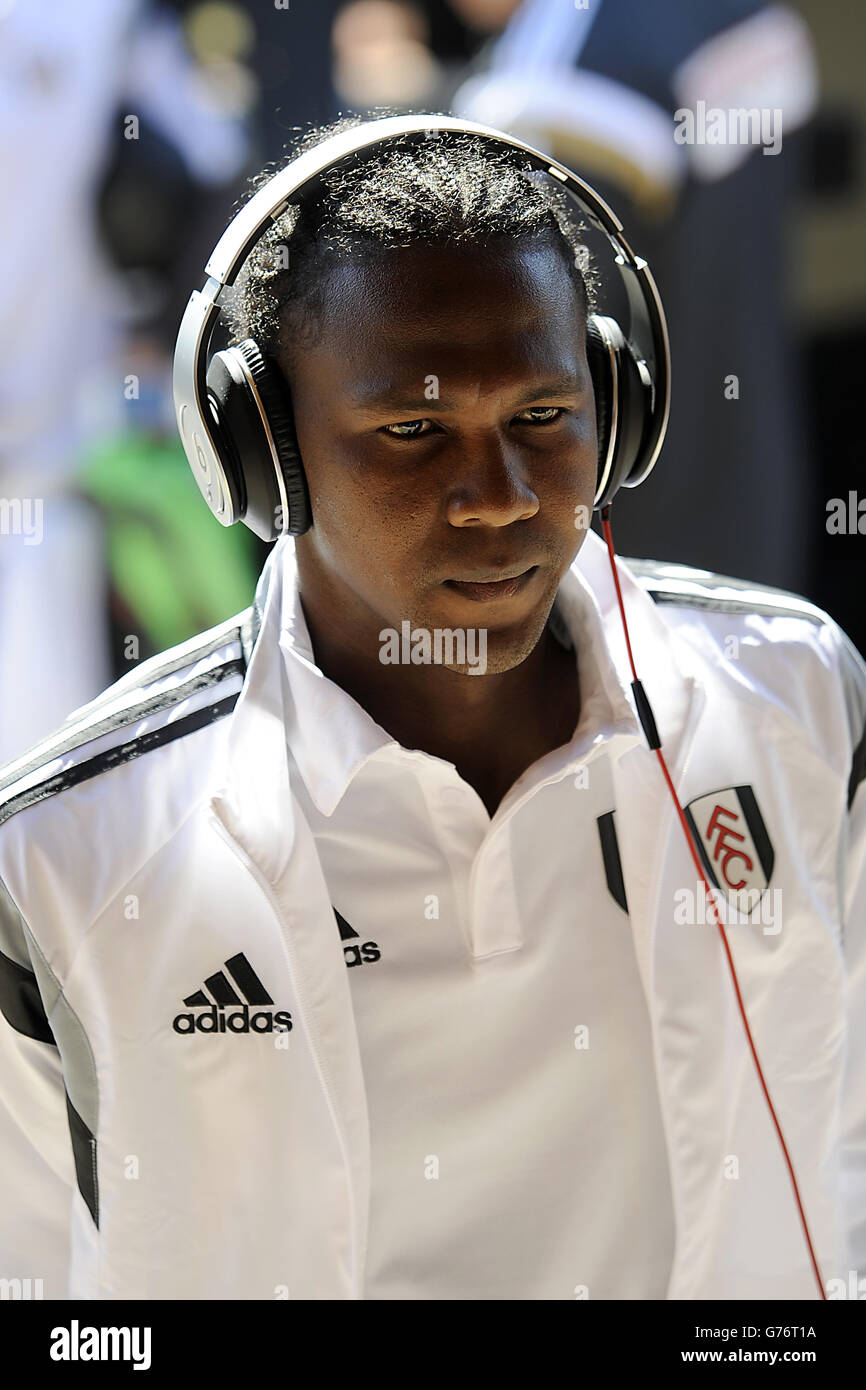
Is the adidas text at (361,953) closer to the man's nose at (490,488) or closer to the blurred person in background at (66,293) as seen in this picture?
the man's nose at (490,488)

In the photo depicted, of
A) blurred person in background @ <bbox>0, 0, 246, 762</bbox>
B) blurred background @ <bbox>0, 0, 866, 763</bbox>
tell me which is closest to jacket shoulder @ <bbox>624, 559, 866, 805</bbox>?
blurred background @ <bbox>0, 0, 866, 763</bbox>

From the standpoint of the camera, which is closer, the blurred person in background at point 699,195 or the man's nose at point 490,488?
the man's nose at point 490,488

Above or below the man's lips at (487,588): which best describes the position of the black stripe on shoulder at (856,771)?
below

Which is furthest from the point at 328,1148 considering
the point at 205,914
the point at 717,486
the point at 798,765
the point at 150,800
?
the point at 717,486

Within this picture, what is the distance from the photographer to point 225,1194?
109cm

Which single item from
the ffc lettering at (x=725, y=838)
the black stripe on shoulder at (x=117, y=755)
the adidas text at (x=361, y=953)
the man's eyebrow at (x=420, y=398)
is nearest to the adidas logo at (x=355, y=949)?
the adidas text at (x=361, y=953)

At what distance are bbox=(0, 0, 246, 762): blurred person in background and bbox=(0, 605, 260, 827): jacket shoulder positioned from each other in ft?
3.71

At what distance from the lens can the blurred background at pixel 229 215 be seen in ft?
7.34

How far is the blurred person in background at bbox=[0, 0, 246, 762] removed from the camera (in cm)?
228

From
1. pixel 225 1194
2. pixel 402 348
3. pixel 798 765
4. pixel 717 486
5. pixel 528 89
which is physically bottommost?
pixel 225 1194

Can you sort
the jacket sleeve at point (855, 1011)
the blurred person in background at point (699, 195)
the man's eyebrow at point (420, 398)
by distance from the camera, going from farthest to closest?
the blurred person in background at point (699, 195), the jacket sleeve at point (855, 1011), the man's eyebrow at point (420, 398)

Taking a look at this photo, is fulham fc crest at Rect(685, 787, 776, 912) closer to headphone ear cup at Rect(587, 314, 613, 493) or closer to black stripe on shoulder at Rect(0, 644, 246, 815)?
headphone ear cup at Rect(587, 314, 613, 493)
